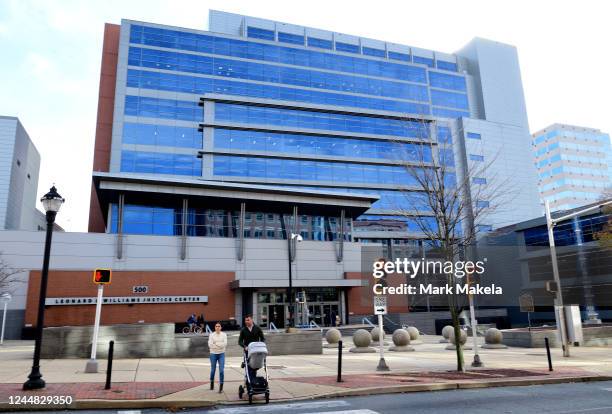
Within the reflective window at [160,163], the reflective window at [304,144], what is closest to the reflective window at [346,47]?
the reflective window at [304,144]

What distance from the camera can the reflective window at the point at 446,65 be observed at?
8756cm

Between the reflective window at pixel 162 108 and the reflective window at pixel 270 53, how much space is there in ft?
29.4

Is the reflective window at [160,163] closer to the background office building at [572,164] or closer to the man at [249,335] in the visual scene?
the man at [249,335]

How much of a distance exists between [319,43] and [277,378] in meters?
73.3

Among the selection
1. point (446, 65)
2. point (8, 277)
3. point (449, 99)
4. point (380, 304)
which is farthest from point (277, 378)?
point (446, 65)

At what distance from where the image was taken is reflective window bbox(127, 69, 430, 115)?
6172cm

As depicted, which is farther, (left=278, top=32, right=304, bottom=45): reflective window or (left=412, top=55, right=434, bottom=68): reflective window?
(left=412, top=55, right=434, bottom=68): reflective window

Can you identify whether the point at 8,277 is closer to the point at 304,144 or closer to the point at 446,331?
the point at 446,331

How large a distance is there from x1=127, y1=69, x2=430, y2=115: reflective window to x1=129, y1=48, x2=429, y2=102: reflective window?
1321mm

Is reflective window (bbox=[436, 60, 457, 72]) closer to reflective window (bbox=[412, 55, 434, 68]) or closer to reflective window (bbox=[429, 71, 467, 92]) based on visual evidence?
reflective window (bbox=[412, 55, 434, 68])

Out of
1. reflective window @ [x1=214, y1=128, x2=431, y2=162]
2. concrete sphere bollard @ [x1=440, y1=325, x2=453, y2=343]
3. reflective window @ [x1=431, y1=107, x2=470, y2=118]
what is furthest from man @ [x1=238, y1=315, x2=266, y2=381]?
reflective window @ [x1=431, y1=107, x2=470, y2=118]

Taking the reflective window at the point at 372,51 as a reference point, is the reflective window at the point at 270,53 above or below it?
below

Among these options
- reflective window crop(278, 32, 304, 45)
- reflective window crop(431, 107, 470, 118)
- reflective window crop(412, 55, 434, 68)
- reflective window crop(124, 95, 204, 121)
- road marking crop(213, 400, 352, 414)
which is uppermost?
reflective window crop(412, 55, 434, 68)

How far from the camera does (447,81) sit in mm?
83875
